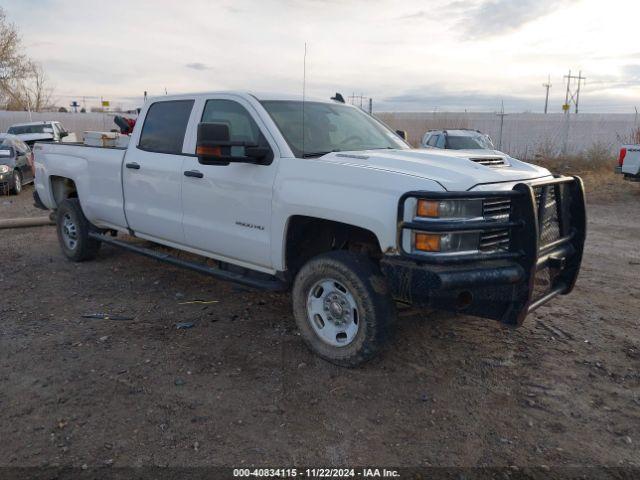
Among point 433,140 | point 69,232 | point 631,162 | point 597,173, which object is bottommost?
point 597,173

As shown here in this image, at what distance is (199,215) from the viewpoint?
4879mm

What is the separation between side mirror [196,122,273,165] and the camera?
159 inches

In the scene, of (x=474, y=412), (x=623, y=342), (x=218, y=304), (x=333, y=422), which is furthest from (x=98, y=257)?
(x=623, y=342)

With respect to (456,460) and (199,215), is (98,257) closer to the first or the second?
(199,215)

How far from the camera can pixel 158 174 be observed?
17.2 feet

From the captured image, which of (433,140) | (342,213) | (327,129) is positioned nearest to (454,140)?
(433,140)

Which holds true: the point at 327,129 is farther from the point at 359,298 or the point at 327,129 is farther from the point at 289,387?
the point at 289,387

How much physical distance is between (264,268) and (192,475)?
1932 mm

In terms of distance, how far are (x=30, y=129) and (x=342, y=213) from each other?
20.4 metres

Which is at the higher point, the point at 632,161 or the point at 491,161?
the point at 491,161

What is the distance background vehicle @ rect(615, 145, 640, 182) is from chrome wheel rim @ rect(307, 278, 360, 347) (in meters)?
11.5

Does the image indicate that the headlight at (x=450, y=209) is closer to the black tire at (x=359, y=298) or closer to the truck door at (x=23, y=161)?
the black tire at (x=359, y=298)

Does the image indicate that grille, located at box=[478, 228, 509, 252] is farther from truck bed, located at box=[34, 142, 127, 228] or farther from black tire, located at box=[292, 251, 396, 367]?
truck bed, located at box=[34, 142, 127, 228]

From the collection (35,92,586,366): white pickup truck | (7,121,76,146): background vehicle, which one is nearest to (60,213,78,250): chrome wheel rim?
(35,92,586,366): white pickup truck
